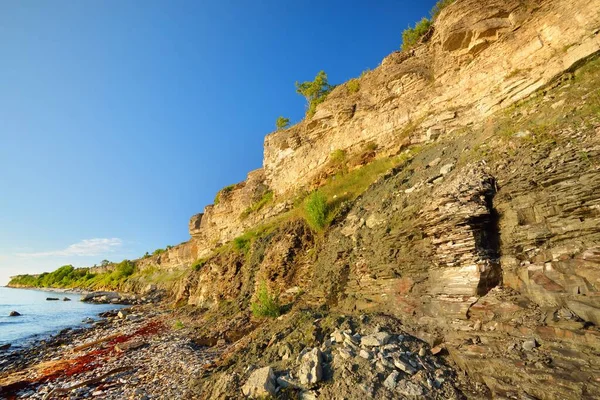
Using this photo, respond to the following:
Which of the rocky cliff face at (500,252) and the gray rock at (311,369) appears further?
the gray rock at (311,369)

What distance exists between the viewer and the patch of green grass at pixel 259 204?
1089 inches

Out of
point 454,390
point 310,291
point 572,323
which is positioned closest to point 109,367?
point 310,291

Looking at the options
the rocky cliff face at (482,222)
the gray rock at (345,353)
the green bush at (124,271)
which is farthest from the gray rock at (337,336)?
the green bush at (124,271)

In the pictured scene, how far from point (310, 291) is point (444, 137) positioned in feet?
32.4

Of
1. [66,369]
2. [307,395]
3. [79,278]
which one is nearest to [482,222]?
[307,395]

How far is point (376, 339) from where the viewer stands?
6387mm

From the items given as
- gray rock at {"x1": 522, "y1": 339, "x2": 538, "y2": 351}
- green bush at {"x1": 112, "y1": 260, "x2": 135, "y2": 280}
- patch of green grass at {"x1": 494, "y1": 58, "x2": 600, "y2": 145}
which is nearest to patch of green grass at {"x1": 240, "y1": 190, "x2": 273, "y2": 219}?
patch of green grass at {"x1": 494, "y1": 58, "x2": 600, "y2": 145}

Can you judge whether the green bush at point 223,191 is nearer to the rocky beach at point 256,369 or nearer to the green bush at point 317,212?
the rocky beach at point 256,369

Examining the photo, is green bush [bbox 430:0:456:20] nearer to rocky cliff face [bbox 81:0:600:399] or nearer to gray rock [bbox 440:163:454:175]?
rocky cliff face [bbox 81:0:600:399]

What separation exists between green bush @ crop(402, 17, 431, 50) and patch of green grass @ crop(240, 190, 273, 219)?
17.5 m

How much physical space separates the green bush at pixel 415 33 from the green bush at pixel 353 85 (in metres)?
3.97

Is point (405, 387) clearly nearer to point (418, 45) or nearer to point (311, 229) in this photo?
point (311, 229)

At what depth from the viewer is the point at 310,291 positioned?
11.0 meters

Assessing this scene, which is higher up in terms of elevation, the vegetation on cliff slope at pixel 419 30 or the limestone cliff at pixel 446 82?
the vegetation on cliff slope at pixel 419 30
